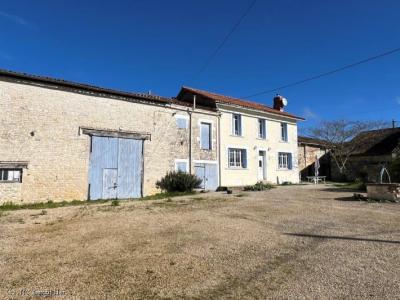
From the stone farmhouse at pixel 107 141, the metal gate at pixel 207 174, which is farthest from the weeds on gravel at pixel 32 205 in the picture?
the metal gate at pixel 207 174

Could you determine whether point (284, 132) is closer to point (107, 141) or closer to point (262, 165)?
point (262, 165)

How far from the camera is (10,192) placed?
12.5m

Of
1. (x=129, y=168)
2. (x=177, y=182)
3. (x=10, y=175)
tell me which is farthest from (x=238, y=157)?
(x=10, y=175)

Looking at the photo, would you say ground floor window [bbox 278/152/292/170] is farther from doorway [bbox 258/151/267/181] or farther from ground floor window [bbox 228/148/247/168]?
ground floor window [bbox 228/148/247/168]

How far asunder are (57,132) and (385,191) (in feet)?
47.4

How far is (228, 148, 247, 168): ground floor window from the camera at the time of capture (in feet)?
69.0

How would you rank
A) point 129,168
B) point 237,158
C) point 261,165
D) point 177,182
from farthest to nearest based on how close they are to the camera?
point 261,165, point 237,158, point 177,182, point 129,168

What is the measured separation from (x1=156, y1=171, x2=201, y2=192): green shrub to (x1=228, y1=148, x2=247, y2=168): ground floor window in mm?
4841

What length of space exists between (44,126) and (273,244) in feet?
38.8

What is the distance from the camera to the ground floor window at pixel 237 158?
69.0 feet

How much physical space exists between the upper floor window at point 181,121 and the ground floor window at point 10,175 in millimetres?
8728

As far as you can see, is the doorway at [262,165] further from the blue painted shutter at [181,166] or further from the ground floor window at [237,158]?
the blue painted shutter at [181,166]

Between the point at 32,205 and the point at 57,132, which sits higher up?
the point at 57,132

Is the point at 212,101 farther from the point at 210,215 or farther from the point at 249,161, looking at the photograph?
the point at 210,215
